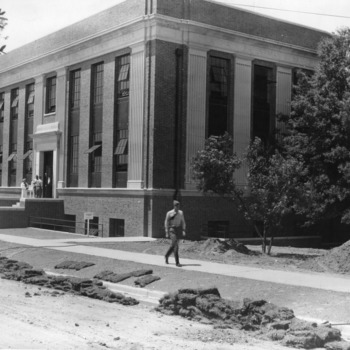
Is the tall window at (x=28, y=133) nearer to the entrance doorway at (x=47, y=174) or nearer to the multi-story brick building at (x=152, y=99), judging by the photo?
the multi-story brick building at (x=152, y=99)

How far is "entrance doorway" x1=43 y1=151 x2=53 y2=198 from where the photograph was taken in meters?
34.2

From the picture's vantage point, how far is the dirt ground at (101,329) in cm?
768

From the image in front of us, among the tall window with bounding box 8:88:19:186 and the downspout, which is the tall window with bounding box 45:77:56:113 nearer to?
the tall window with bounding box 8:88:19:186

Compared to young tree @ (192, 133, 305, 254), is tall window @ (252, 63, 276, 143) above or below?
above

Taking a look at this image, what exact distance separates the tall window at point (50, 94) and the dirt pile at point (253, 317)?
25.8 meters

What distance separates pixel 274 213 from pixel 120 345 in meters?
14.0

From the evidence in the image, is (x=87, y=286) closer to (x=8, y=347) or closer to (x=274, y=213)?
(x=8, y=347)

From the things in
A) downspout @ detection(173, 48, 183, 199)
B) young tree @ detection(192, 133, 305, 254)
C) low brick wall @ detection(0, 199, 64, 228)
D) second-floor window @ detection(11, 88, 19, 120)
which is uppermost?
second-floor window @ detection(11, 88, 19, 120)

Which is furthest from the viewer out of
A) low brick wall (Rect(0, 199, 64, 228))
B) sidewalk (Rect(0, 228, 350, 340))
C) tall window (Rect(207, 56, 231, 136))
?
low brick wall (Rect(0, 199, 64, 228))

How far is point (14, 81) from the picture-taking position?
125ft

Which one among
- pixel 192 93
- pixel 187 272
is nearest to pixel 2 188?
pixel 192 93

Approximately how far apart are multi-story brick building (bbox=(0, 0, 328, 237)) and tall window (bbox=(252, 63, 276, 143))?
6cm

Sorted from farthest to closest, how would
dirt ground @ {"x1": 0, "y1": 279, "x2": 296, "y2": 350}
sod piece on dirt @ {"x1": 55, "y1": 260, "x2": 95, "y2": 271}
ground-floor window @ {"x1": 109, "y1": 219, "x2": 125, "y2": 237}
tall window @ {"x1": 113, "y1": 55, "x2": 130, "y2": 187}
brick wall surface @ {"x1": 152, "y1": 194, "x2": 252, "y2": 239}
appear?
1. tall window @ {"x1": 113, "y1": 55, "x2": 130, "y2": 187}
2. ground-floor window @ {"x1": 109, "y1": 219, "x2": 125, "y2": 237}
3. brick wall surface @ {"x1": 152, "y1": 194, "x2": 252, "y2": 239}
4. sod piece on dirt @ {"x1": 55, "y1": 260, "x2": 95, "y2": 271}
5. dirt ground @ {"x1": 0, "y1": 279, "x2": 296, "y2": 350}

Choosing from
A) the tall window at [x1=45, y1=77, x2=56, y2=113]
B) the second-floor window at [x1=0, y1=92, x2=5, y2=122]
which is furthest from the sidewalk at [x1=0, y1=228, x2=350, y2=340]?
the second-floor window at [x1=0, y1=92, x2=5, y2=122]
